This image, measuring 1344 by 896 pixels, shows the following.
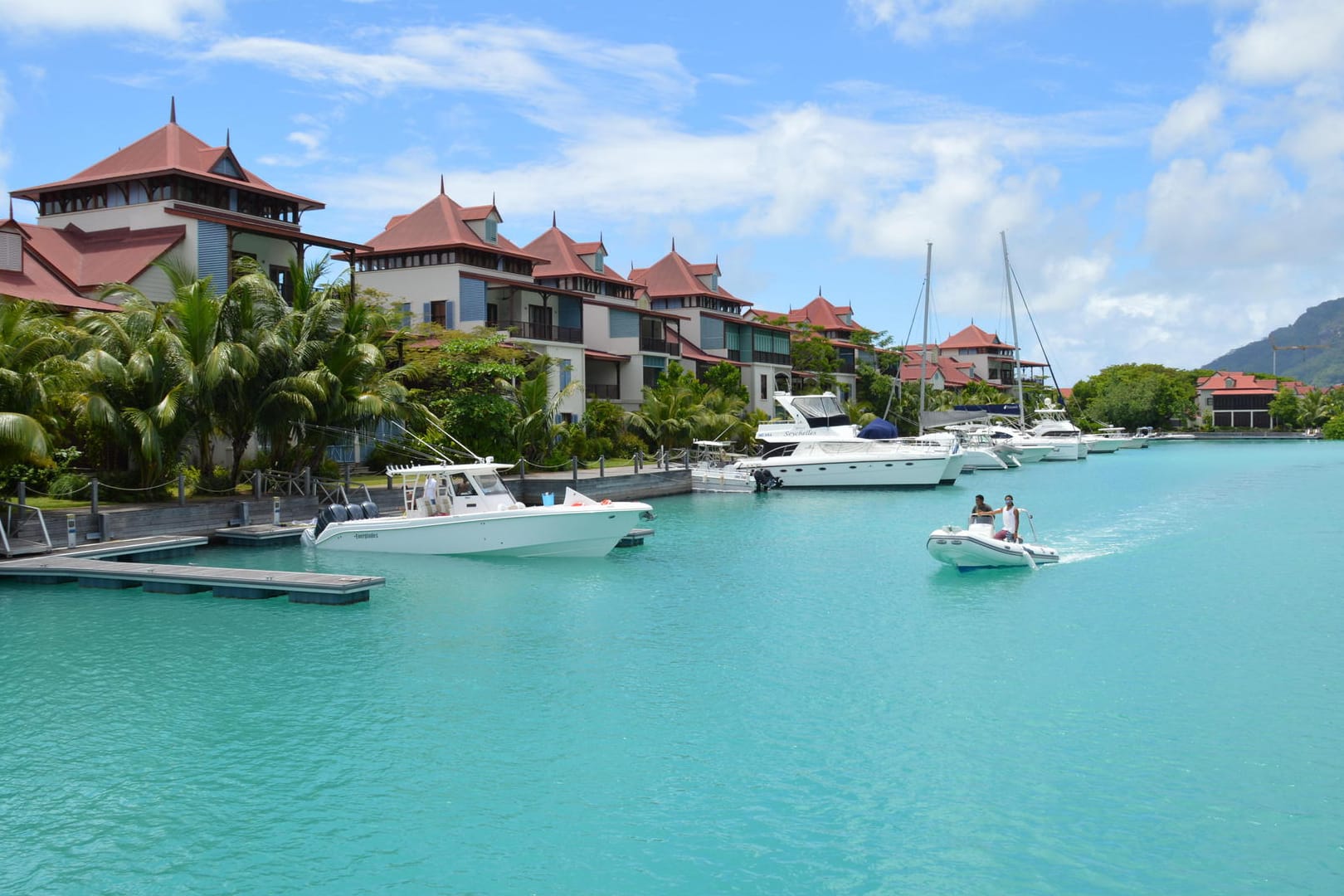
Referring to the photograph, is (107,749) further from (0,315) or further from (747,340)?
(747,340)

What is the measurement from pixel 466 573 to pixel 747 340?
5210 cm

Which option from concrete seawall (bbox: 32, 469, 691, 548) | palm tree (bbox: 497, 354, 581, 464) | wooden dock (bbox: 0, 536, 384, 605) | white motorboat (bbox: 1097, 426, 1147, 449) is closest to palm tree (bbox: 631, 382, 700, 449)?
palm tree (bbox: 497, 354, 581, 464)

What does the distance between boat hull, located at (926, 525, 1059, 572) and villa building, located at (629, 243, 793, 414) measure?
4605 cm

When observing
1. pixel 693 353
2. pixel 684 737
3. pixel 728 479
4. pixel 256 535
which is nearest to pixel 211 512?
pixel 256 535

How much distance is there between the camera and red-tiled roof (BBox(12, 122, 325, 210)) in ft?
129

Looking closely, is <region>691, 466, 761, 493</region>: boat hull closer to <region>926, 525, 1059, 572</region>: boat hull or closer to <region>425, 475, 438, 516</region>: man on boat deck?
<region>425, 475, 438, 516</region>: man on boat deck

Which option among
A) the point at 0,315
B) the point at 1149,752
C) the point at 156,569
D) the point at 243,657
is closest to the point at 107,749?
the point at 243,657

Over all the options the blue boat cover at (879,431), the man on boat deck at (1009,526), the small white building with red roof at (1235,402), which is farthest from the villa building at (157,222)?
the small white building with red roof at (1235,402)

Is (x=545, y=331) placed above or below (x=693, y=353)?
below

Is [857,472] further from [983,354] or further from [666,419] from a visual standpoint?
[983,354]

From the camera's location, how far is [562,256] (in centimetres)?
6394

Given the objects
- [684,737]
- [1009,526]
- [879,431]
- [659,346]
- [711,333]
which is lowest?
[684,737]

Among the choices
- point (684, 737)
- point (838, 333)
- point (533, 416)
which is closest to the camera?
point (684, 737)

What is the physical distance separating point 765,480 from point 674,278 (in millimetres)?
28441
